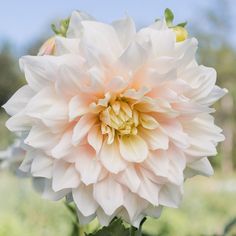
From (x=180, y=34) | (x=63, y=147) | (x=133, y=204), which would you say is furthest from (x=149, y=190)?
(x=180, y=34)

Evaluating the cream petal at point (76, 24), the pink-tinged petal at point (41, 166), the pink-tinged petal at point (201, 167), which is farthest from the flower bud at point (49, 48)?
the pink-tinged petal at point (201, 167)

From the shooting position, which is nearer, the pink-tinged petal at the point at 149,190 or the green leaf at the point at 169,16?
the pink-tinged petal at the point at 149,190

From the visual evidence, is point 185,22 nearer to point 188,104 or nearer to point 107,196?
point 188,104

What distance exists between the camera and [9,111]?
2.77 ft

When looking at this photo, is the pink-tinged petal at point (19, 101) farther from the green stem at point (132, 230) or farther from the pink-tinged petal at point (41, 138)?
the green stem at point (132, 230)

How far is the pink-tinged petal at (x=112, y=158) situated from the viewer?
81 cm

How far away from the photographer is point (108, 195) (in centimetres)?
80

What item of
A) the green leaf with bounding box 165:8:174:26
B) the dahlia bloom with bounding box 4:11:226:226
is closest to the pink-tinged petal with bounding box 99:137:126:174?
the dahlia bloom with bounding box 4:11:226:226

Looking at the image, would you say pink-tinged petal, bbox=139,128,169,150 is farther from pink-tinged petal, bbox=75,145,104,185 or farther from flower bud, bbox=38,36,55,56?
flower bud, bbox=38,36,55,56

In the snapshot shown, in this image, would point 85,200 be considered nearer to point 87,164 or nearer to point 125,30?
point 87,164

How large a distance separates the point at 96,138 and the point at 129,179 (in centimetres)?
8

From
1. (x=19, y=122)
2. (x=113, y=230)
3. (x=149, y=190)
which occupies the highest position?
(x=19, y=122)

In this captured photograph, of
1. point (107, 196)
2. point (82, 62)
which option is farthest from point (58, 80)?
point (107, 196)

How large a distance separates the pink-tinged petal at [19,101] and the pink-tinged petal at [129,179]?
0.55 ft
